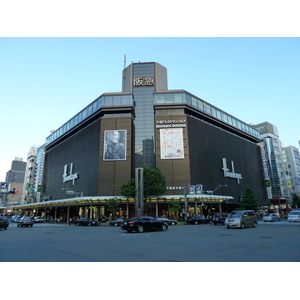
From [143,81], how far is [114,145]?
22.3 meters

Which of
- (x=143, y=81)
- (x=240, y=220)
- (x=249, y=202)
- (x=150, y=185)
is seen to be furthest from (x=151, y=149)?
(x=240, y=220)

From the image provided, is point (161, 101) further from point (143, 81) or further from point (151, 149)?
point (151, 149)

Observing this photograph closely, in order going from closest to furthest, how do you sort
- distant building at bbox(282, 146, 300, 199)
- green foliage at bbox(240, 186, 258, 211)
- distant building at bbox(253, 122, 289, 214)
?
green foliage at bbox(240, 186, 258, 211), distant building at bbox(253, 122, 289, 214), distant building at bbox(282, 146, 300, 199)

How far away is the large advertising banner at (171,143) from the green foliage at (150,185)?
7.64m

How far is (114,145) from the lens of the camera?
64875 mm

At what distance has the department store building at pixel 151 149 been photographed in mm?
62125

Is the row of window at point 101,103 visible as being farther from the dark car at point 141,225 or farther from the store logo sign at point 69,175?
the dark car at point 141,225

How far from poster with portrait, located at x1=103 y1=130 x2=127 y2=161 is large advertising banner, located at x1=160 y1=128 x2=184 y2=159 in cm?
996

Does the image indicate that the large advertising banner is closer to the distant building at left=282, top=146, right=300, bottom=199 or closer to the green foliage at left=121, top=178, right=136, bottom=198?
the green foliage at left=121, top=178, right=136, bottom=198

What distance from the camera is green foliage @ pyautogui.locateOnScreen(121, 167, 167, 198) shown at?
55.9 metres

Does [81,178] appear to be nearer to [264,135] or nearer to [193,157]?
[193,157]

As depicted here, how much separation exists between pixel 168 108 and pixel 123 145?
16.1 metres

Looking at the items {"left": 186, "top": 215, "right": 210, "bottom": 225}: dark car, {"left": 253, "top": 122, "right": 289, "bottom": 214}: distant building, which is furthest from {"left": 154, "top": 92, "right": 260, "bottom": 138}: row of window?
{"left": 186, "top": 215, "right": 210, "bottom": 225}: dark car

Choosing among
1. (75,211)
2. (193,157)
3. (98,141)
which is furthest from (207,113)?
(75,211)
